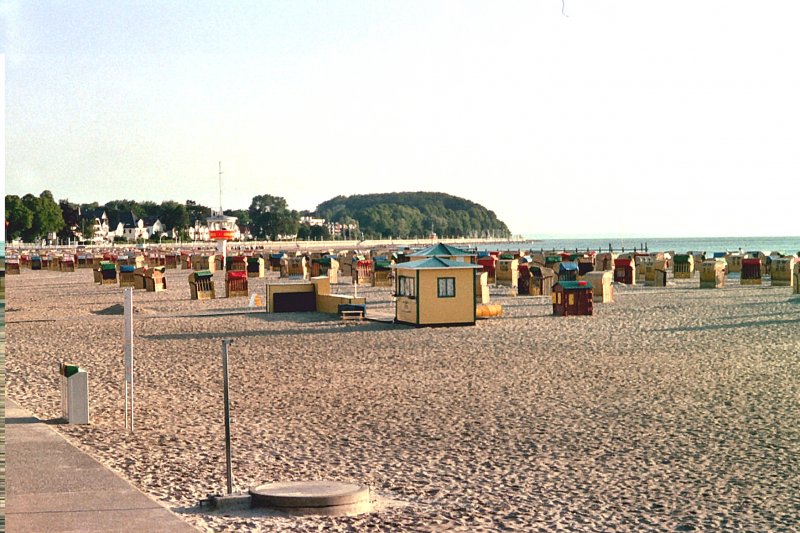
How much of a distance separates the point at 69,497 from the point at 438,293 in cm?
1619

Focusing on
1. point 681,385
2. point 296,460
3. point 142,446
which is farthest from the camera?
point 681,385

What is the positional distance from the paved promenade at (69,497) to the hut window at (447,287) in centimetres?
1414

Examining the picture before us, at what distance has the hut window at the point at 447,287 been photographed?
2364cm

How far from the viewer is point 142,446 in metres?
10.4

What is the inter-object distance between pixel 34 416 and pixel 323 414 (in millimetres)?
3130

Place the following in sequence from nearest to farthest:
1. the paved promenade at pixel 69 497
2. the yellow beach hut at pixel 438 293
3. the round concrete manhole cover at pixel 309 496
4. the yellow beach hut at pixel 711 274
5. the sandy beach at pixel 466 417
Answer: the paved promenade at pixel 69 497
the round concrete manhole cover at pixel 309 496
the sandy beach at pixel 466 417
the yellow beach hut at pixel 438 293
the yellow beach hut at pixel 711 274

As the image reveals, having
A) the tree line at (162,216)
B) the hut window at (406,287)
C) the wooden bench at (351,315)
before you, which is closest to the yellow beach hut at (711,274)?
the hut window at (406,287)

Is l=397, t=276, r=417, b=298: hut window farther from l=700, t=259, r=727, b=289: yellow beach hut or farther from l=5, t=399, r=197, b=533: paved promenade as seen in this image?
l=700, t=259, r=727, b=289: yellow beach hut

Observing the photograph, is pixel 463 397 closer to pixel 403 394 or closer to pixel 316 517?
pixel 403 394

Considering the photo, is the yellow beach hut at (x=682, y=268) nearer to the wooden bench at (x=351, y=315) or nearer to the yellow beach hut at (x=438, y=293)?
the yellow beach hut at (x=438, y=293)

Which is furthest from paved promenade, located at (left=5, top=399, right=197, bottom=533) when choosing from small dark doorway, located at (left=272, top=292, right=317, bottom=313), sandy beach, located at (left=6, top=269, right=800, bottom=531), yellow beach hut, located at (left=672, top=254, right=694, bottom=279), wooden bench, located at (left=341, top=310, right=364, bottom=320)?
yellow beach hut, located at (left=672, top=254, right=694, bottom=279)

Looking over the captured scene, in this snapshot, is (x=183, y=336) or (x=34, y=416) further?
(x=183, y=336)

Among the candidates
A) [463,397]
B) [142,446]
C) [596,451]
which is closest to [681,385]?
[463,397]

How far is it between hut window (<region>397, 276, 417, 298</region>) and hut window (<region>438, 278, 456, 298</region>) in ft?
1.88
